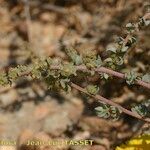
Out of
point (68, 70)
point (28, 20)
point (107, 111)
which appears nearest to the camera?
point (68, 70)

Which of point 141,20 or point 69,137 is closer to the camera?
point 141,20

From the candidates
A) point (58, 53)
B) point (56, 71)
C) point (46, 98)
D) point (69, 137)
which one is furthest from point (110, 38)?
point (56, 71)

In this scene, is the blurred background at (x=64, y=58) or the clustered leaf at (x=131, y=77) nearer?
the clustered leaf at (x=131, y=77)

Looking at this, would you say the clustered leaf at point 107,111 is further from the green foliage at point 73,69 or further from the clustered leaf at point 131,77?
the clustered leaf at point 131,77

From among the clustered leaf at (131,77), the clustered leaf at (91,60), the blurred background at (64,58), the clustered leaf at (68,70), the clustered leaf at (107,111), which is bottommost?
the clustered leaf at (107,111)

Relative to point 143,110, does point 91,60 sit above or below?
above

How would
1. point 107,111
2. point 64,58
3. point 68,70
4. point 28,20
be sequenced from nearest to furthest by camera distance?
point 68,70 < point 107,111 < point 64,58 < point 28,20

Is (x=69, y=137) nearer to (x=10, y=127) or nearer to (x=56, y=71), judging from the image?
(x=10, y=127)

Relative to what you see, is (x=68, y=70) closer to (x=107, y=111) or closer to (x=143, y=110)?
(x=107, y=111)

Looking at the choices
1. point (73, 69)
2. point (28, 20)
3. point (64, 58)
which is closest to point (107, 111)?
point (73, 69)

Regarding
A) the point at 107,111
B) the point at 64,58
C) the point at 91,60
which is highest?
the point at 64,58

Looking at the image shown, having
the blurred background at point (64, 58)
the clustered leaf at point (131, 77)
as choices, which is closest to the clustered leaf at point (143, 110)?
the clustered leaf at point (131, 77)
